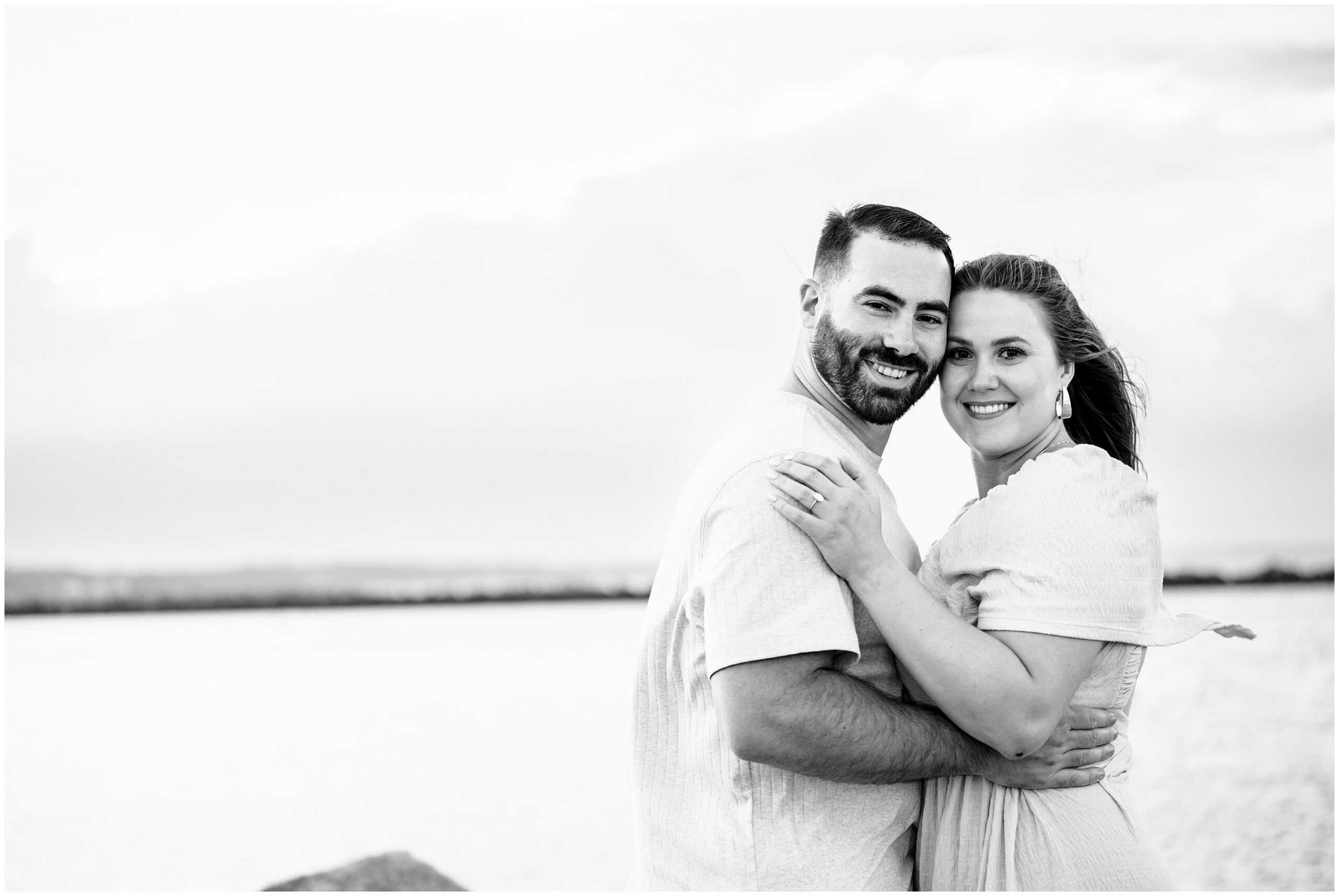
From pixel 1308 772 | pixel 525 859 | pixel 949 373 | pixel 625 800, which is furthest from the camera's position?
pixel 1308 772

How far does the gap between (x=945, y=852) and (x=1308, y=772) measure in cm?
1786

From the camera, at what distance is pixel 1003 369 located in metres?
2.69

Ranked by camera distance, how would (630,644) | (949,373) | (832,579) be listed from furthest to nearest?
(630,644) → (949,373) → (832,579)

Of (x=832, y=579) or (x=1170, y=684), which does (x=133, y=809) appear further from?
(x=1170, y=684)

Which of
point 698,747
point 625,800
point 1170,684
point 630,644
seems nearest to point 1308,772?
point 1170,684

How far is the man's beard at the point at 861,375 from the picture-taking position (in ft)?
8.46

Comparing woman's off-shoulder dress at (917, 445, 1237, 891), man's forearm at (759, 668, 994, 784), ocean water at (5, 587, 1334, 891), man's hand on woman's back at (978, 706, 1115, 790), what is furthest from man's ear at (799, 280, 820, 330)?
ocean water at (5, 587, 1334, 891)

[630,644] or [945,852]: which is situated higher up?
[945,852]

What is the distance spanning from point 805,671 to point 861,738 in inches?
7.4

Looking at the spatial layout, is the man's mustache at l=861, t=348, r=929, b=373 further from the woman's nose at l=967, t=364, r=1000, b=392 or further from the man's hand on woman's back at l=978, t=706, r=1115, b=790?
the man's hand on woman's back at l=978, t=706, r=1115, b=790

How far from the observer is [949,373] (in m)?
2.75

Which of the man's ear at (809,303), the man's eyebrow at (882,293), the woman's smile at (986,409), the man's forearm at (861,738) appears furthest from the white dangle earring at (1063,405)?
the man's forearm at (861,738)

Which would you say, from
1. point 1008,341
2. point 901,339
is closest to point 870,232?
point 901,339

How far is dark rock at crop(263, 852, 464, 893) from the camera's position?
5527 mm
